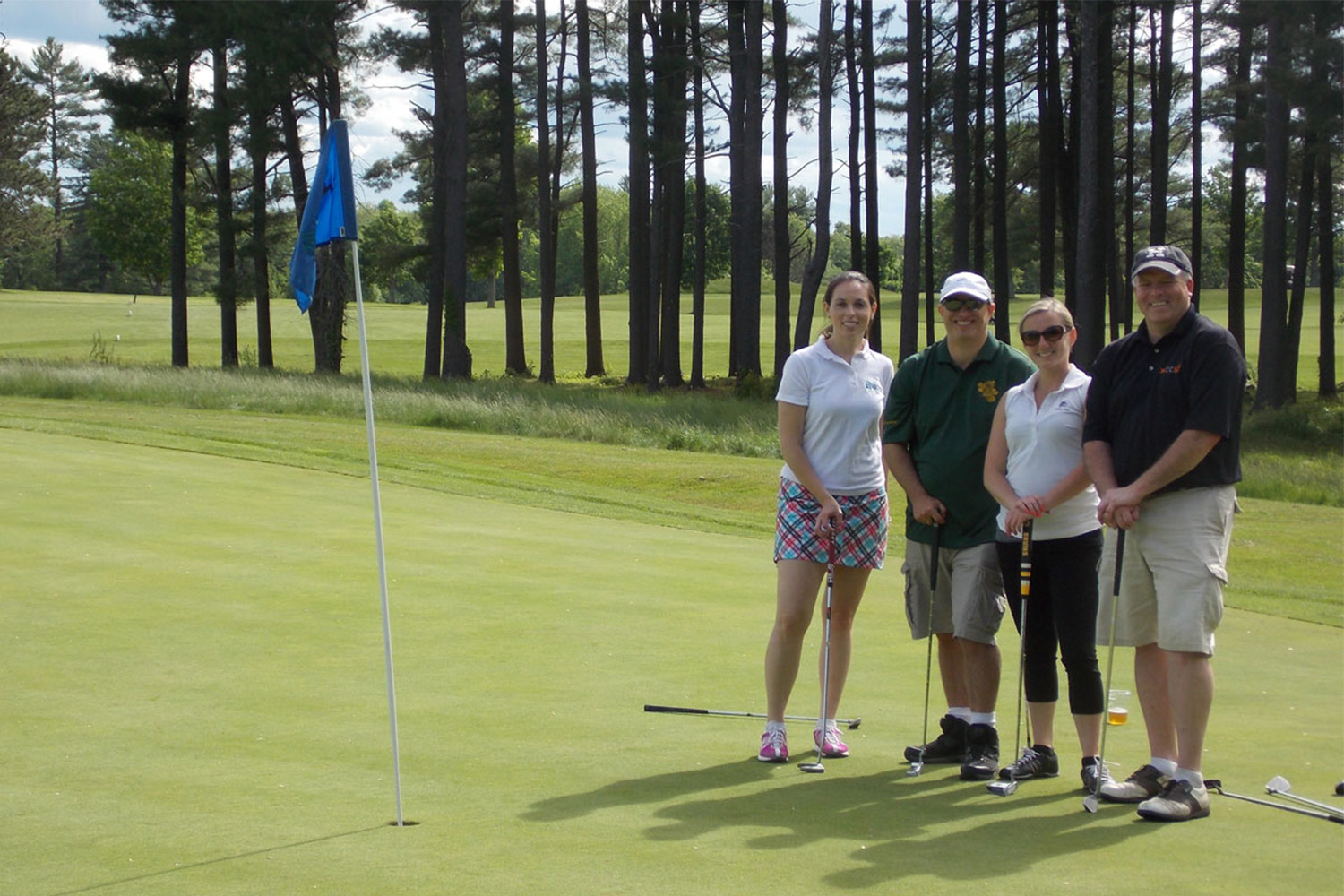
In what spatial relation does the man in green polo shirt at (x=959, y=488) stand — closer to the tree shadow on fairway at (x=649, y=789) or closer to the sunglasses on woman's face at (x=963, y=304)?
the sunglasses on woman's face at (x=963, y=304)

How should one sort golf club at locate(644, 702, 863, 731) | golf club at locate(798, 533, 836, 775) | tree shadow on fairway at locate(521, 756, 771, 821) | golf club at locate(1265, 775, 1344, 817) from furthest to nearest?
golf club at locate(644, 702, 863, 731) → golf club at locate(798, 533, 836, 775) → golf club at locate(1265, 775, 1344, 817) → tree shadow on fairway at locate(521, 756, 771, 821)

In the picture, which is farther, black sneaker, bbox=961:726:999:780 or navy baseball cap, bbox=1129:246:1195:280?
black sneaker, bbox=961:726:999:780

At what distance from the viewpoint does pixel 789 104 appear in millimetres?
36562

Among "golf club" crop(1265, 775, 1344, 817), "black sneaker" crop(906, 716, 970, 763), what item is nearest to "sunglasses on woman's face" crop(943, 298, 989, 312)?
"black sneaker" crop(906, 716, 970, 763)

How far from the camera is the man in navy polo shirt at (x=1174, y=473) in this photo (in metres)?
4.70

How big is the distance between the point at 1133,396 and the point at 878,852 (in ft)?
6.15

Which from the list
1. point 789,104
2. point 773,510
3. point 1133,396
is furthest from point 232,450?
point 789,104

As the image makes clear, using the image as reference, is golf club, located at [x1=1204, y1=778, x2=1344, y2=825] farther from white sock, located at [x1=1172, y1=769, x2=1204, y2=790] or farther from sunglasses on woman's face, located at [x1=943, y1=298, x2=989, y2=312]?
sunglasses on woman's face, located at [x1=943, y1=298, x2=989, y2=312]

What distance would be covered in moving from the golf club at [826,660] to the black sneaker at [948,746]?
0.33 metres

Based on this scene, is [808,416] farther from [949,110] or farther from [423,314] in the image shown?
[423,314]

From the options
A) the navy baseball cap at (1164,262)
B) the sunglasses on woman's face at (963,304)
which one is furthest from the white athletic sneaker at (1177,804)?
the sunglasses on woman's face at (963,304)

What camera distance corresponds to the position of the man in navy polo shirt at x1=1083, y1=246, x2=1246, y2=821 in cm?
470

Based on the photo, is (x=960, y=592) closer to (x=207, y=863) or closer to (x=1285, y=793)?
(x=1285, y=793)

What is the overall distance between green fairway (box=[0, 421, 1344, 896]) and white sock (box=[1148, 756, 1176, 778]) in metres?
0.18
